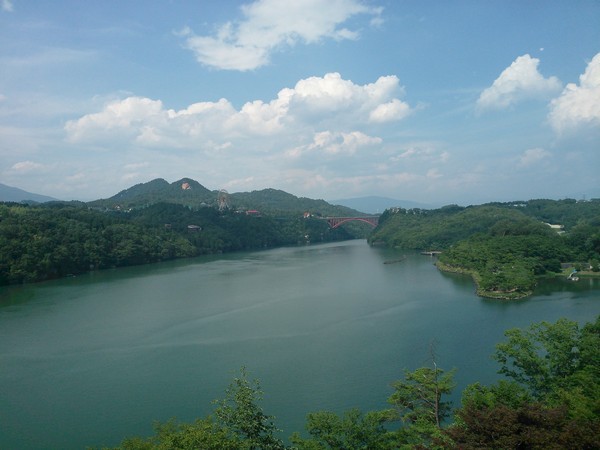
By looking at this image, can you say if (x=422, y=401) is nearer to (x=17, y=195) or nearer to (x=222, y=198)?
(x=222, y=198)

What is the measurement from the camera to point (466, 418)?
4.55 metres

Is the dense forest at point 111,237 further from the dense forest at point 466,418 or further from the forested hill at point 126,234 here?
the dense forest at point 466,418

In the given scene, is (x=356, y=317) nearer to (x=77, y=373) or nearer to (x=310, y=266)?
(x=77, y=373)

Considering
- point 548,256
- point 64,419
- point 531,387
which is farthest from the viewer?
point 548,256

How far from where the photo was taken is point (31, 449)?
25.2 feet

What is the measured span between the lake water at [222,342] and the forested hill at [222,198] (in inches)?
1527

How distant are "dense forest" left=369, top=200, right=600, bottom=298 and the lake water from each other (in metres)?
1.25

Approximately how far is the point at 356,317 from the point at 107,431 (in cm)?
897

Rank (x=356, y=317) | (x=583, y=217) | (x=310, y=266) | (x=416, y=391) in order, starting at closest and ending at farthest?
(x=416, y=391), (x=356, y=317), (x=310, y=266), (x=583, y=217)

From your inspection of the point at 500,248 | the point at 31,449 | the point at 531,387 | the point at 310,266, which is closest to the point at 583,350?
the point at 531,387

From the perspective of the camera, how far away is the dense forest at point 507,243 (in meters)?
19.5

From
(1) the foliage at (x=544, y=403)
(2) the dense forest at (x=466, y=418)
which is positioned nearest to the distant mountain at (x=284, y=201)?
(1) the foliage at (x=544, y=403)

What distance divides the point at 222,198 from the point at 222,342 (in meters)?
50.5

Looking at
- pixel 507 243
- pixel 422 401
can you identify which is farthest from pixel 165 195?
pixel 422 401
